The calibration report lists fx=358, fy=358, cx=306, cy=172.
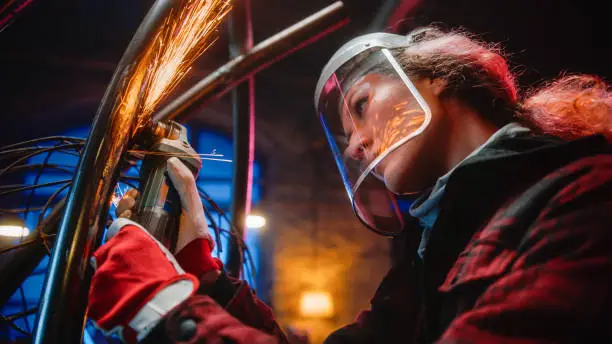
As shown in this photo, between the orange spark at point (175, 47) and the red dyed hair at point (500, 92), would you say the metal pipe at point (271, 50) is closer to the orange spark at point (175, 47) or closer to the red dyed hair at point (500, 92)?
the orange spark at point (175, 47)

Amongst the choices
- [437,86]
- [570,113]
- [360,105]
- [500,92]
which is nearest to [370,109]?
[360,105]

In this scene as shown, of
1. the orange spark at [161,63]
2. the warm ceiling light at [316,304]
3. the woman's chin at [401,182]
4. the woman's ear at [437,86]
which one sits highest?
the orange spark at [161,63]

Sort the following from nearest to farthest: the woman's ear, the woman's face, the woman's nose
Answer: the woman's face < the woman's ear < the woman's nose

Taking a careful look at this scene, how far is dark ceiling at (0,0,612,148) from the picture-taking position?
3.52m

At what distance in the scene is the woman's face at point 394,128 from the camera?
58.2 inches

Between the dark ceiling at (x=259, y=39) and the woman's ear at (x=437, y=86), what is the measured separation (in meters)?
0.89

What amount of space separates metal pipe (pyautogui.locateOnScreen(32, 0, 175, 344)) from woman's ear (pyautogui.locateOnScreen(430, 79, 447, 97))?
44.5 inches

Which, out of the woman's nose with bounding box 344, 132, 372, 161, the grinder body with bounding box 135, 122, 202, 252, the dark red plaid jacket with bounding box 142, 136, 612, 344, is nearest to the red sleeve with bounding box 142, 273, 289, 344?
the dark red plaid jacket with bounding box 142, 136, 612, 344

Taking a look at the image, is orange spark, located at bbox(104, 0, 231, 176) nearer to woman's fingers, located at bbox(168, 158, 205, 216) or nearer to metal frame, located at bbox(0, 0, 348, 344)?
metal frame, located at bbox(0, 0, 348, 344)

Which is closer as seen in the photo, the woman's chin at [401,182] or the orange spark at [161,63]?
the orange spark at [161,63]

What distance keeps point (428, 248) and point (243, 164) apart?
1358 mm

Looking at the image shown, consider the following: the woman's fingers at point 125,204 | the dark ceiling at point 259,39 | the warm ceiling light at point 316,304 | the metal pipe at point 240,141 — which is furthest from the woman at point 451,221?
the warm ceiling light at point 316,304

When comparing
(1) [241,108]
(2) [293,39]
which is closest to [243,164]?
(1) [241,108]

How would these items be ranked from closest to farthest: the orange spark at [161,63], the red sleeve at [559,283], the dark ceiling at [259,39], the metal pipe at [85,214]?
the red sleeve at [559,283], the metal pipe at [85,214], the orange spark at [161,63], the dark ceiling at [259,39]
